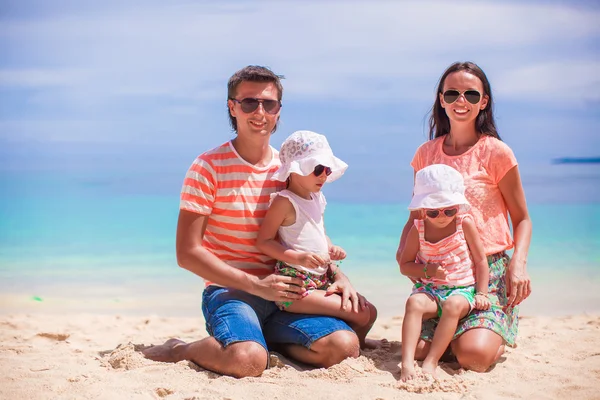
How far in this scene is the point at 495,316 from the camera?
4.15m

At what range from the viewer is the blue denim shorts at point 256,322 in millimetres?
3957

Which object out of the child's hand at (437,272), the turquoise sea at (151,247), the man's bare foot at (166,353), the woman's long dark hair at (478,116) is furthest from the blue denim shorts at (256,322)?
the turquoise sea at (151,247)

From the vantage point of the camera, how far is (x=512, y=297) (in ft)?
13.7

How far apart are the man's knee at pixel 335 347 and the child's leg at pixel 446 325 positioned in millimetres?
435

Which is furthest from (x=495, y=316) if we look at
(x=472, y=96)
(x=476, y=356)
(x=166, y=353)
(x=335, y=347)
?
(x=166, y=353)

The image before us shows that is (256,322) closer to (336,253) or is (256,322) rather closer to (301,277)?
(301,277)

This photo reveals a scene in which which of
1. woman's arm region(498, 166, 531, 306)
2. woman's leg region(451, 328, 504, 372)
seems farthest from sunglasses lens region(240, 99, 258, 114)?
woman's leg region(451, 328, 504, 372)

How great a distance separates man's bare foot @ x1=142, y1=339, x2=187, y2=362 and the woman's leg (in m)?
1.64

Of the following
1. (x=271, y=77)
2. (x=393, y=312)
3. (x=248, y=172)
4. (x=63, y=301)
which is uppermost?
(x=271, y=77)

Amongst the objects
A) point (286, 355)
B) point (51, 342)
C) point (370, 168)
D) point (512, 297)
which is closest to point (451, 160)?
point (512, 297)

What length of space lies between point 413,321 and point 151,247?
8931mm

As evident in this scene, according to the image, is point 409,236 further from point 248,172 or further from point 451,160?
point 248,172

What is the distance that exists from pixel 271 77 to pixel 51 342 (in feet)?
8.67

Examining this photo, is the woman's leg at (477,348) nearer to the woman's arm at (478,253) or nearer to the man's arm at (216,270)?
the woman's arm at (478,253)
